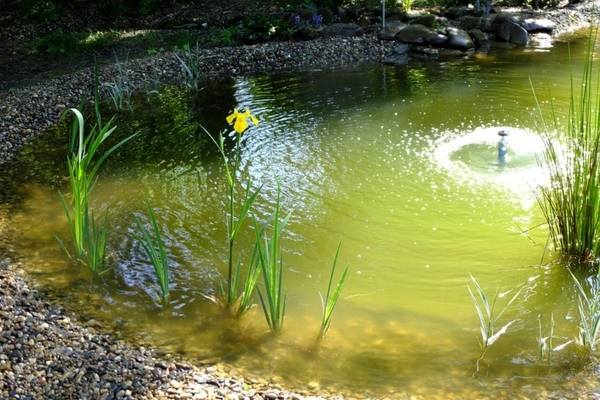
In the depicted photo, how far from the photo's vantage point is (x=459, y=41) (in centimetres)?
905

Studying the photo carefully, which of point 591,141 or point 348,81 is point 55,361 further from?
point 348,81

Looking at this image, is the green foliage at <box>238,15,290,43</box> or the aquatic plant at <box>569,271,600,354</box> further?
the green foliage at <box>238,15,290,43</box>

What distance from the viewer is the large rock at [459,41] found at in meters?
9.05

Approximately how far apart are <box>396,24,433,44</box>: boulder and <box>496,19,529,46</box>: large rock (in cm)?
123

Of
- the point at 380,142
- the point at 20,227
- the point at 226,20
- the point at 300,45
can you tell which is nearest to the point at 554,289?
the point at 380,142

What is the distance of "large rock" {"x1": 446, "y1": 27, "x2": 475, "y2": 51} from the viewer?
9047mm

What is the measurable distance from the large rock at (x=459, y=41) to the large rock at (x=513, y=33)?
2.27ft

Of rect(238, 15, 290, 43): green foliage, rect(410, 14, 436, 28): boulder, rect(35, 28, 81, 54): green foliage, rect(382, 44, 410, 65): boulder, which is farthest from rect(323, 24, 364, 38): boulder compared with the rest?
rect(35, 28, 81, 54): green foliage

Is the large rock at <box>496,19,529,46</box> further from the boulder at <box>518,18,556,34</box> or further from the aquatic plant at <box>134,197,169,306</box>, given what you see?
the aquatic plant at <box>134,197,169,306</box>

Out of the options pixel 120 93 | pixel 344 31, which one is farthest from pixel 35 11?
pixel 120 93

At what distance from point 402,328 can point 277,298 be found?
681 millimetres

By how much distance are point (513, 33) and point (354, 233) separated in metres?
6.80

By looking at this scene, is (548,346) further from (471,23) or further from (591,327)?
(471,23)

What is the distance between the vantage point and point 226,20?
11.0 metres
